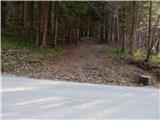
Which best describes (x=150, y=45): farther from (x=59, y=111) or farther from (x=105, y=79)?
(x=59, y=111)

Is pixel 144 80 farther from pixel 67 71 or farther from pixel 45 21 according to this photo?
pixel 45 21

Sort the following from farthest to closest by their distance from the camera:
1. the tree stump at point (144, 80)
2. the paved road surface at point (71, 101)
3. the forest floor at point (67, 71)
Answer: the tree stump at point (144, 80)
the forest floor at point (67, 71)
the paved road surface at point (71, 101)

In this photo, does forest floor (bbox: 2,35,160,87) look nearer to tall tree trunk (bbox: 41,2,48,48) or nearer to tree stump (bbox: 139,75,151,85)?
tree stump (bbox: 139,75,151,85)

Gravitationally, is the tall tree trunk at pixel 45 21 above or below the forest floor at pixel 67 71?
above

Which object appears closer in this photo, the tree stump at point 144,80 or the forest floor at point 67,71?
the forest floor at point 67,71

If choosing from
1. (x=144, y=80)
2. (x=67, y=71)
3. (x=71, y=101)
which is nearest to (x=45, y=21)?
(x=67, y=71)

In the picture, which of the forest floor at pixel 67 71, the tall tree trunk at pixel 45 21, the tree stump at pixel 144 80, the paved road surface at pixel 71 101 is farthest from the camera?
the tall tree trunk at pixel 45 21

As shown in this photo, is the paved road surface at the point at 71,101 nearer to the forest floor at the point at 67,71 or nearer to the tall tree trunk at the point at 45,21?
the forest floor at the point at 67,71

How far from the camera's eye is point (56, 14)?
25.6m

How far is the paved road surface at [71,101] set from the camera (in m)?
7.36

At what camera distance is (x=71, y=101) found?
28.2 ft

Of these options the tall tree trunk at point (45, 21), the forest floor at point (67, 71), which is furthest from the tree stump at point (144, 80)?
the tall tree trunk at point (45, 21)

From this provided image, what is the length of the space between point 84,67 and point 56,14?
9.91 m

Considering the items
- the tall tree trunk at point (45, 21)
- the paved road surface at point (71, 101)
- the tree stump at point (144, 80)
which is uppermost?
the tall tree trunk at point (45, 21)
